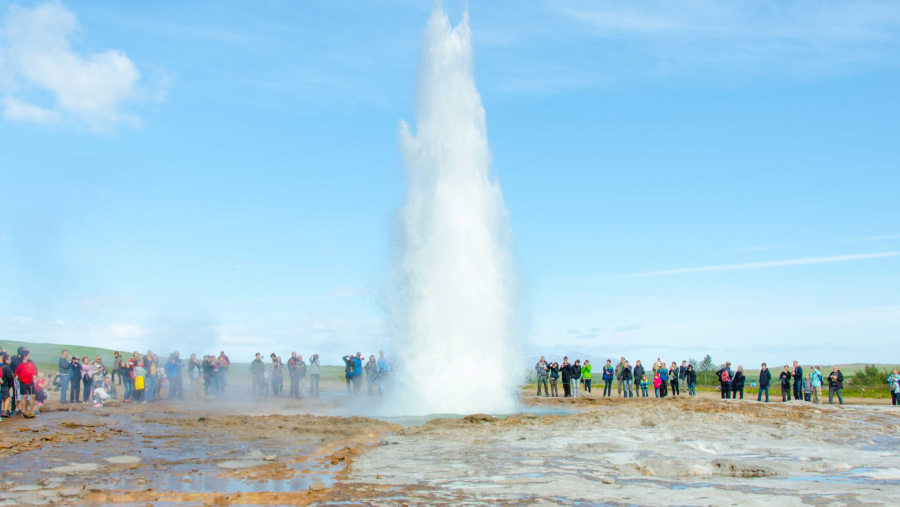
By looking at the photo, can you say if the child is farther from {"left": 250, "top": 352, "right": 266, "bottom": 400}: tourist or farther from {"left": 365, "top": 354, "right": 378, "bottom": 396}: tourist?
{"left": 250, "top": 352, "right": 266, "bottom": 400}: tourist

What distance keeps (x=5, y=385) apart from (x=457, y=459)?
12.6 metres

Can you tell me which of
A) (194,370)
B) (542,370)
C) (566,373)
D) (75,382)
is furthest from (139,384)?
(566,373)

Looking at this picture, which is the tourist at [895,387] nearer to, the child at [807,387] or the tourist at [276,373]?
the child at [807,387]

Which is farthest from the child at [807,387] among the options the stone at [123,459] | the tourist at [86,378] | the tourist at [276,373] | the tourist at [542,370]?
the tourist at [86,378]

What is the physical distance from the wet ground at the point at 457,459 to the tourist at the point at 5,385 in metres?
0.75

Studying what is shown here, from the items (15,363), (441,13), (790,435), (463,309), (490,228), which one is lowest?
(790,435)

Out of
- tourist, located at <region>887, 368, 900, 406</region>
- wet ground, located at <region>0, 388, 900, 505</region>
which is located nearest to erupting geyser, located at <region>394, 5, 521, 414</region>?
wet ground, located at <region>0, 388, 900, 505</region>

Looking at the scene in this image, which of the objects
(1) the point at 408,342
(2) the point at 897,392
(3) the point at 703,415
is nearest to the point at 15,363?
(1) the point at 408,342

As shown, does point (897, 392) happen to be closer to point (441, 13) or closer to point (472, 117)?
point (472, 117)

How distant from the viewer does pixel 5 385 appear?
1803 cm

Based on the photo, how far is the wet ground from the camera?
9367 mm

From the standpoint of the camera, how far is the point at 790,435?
16.0 m

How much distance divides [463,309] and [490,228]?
352cm

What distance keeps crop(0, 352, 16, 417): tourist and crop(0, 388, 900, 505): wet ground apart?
0.75 m
